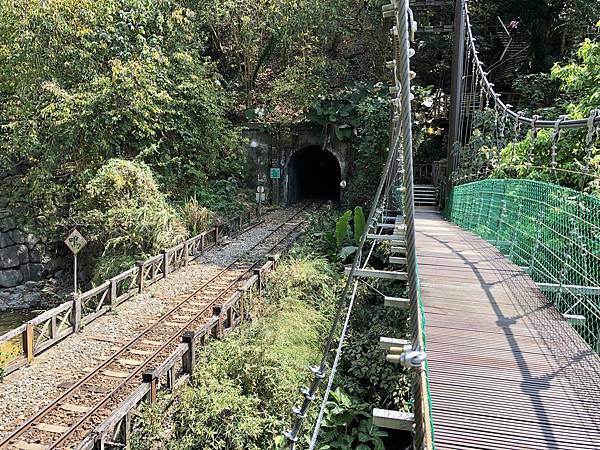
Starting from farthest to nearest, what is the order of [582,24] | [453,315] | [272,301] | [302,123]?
[302,123], [582,24], [272,301], [453,315]

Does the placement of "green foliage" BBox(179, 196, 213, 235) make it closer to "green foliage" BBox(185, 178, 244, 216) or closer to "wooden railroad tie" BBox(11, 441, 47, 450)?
"green foliage" BBox(185, 178, 244, 216)

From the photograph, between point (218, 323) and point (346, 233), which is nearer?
point (218, 323)

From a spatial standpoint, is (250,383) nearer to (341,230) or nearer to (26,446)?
(26,446)

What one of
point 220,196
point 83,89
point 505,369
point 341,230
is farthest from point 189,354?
point 220,196

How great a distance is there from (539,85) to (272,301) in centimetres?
1230

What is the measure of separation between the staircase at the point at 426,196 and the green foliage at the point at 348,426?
1006 cm

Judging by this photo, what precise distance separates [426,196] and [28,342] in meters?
12.4

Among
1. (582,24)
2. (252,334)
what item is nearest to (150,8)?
(252,334)

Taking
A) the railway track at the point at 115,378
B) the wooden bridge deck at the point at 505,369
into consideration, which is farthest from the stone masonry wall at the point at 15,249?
the wooden bridge deck at the point at 505,369

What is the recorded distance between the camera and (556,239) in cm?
429

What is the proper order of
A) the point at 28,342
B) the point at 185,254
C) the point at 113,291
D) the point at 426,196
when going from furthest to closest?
1. the point at 426,196
2. the point at 185,254
3. the point at 113,291
4. the point at 28,342

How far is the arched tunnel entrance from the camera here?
67.5 ft

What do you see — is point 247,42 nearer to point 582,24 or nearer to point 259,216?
point 259,216

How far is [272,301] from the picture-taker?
9312mm
